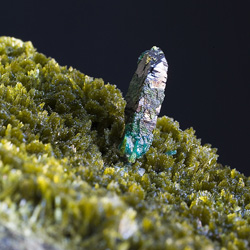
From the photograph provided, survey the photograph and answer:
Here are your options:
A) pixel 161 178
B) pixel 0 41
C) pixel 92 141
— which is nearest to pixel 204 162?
pixel 161 178

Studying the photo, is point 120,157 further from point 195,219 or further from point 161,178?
point 195,219

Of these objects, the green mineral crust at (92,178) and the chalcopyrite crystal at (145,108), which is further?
the chalcopyrite crystal at (145,108)

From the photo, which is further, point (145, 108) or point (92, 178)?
point (145, 108)

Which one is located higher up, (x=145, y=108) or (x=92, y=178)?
(x=145, y=108)

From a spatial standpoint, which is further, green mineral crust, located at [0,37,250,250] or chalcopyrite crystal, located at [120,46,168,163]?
chalcopyrite crystal, located at [120,46,168,163]
